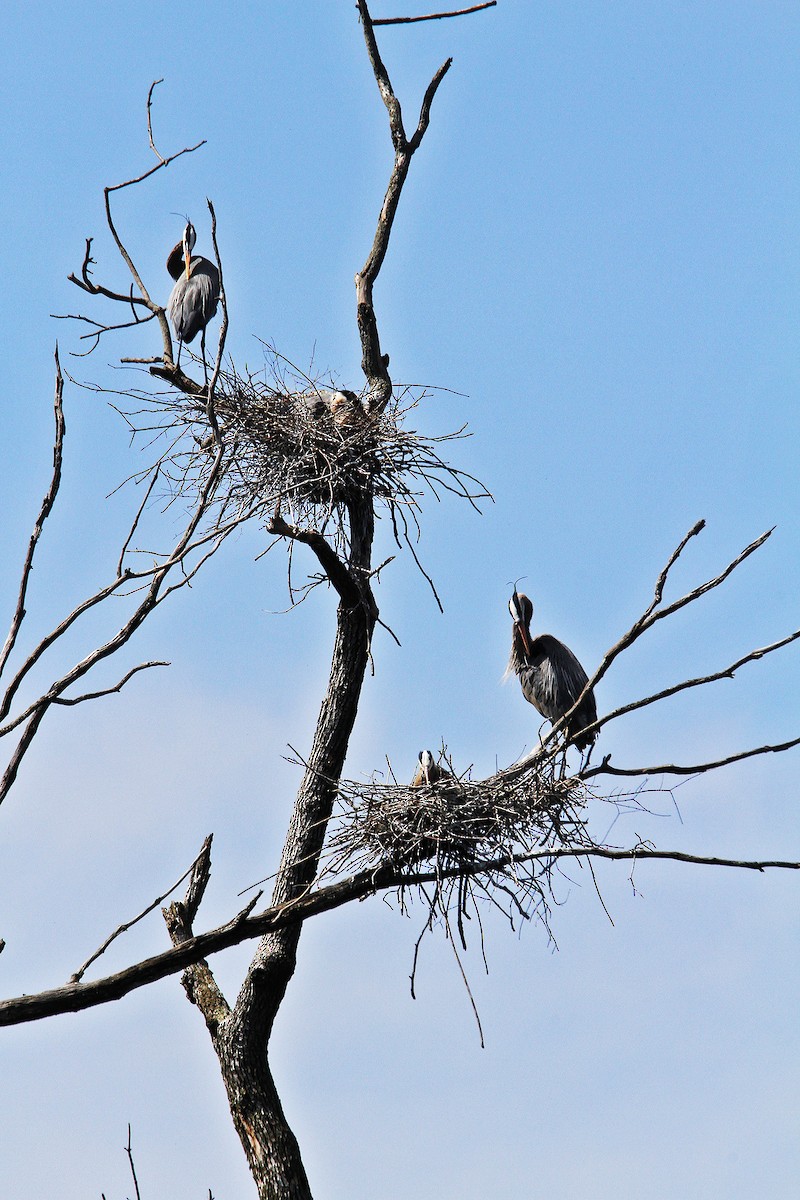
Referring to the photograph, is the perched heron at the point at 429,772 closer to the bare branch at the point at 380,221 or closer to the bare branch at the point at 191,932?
the bare branch at the point at 191,932

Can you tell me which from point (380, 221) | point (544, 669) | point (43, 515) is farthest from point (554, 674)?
point (43, 515)

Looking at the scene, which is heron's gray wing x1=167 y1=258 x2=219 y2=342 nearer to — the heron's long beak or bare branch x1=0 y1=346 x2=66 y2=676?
the heron's long beak

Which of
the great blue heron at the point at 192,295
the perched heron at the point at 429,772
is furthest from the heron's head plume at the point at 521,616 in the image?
the great blue heron at the point at 192,295

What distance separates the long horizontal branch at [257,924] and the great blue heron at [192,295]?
14.0 feet

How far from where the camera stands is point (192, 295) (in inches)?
319

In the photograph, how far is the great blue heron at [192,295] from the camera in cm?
801

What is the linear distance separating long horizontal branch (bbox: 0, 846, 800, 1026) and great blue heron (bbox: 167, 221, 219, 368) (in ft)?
14.0

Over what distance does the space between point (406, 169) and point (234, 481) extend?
2293 millimetres

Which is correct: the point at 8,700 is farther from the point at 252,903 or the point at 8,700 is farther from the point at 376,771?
the point at 376,771

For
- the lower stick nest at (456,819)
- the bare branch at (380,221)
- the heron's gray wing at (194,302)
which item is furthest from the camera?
the heron's gray wing at (194,302)

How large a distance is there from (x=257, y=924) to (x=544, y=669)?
3677mm

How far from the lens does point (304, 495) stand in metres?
6.30

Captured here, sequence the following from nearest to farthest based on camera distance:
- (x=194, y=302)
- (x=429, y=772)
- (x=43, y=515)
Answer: (x=43, y=515)
(x=429, y=772)
(x=194, y=302)

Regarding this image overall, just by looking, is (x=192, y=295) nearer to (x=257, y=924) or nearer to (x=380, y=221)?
(x=380, y=221)
